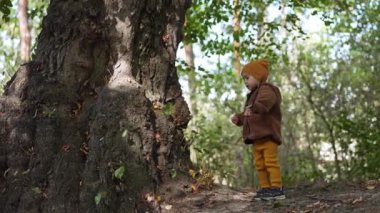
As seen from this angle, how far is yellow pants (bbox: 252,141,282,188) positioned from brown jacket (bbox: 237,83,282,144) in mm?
71

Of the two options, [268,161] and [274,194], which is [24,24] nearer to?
[268,161]

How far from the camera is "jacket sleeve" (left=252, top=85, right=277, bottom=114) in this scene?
5227 millimetres

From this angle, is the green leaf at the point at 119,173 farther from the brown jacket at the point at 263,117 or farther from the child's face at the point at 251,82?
the child's face at the point at 251,82

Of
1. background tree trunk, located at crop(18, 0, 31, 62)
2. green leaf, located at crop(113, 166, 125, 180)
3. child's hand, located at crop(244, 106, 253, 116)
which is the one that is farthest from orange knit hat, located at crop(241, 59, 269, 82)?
background tree trunk, located at crop(18, 0, 31, 62)

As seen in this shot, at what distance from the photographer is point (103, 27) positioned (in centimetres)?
600

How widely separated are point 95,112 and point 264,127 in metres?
1.83

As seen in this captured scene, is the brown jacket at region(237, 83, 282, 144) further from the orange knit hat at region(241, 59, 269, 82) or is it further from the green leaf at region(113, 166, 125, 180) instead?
the green leaf at region(113, 166, 125, 180)

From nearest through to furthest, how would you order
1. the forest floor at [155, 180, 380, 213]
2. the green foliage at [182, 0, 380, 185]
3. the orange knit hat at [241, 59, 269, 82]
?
the forest floor at [155, 180, 380, 213]
the orange knit hat at [241, 59, 269, 82]
the green foliage at [182, 0, 380, 185]

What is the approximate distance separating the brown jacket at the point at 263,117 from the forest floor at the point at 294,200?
667 millimetres

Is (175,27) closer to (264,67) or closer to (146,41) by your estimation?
(146,41)

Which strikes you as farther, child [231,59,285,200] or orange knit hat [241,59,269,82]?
orange knit hat [241,59,269,82]

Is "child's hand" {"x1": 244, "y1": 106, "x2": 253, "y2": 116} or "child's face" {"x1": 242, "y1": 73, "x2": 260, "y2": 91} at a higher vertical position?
"child's face" {"x1": 242, "y1": 73, "x2": 260, "y2": 91}

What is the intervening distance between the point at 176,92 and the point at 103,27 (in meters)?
1.19

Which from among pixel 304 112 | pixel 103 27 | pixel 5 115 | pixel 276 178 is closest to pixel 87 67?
pixel 103 27
